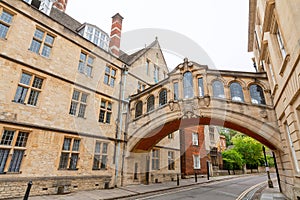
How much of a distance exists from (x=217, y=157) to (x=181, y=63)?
21342mm

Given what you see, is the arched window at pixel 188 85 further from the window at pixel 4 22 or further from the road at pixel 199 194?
the window at pixel 4 22

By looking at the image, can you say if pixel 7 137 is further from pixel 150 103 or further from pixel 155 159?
pixel 155 159

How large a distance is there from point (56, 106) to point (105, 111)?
3702mm

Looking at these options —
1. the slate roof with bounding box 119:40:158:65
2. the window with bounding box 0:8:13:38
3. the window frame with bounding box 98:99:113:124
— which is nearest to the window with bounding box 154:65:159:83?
the slate roof with bounding box 119:40:158:65

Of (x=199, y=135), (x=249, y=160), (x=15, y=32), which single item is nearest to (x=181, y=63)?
(x=15, y=32)

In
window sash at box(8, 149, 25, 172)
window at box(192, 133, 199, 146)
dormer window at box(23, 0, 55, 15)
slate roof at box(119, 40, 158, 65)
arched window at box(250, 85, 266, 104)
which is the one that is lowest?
window sash at box(8, 149, 25, 172)

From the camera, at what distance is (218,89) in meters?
11.4

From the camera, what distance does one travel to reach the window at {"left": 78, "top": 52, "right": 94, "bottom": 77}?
12.1 meters

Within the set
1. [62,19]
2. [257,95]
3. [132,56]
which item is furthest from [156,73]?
[257,95]

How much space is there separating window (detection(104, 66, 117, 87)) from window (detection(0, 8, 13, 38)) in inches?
257

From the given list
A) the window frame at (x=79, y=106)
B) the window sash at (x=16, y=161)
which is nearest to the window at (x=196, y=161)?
the window frame at (x=79, y=106)

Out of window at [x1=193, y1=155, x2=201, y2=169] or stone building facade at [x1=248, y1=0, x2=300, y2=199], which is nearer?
stone building facade at [x1=248, y1=0, x2=300, y2=199]

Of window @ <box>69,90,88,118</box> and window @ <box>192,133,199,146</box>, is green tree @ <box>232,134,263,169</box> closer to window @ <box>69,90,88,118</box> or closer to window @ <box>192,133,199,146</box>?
window @ <box>192,133,199,146</box>

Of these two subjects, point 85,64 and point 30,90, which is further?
point 85,64
